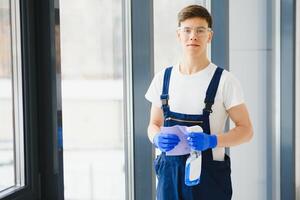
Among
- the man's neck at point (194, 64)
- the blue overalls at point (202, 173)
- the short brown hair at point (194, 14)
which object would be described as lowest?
the blue overalls at point (202, 173)

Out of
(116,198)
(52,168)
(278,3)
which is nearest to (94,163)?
(116,198)

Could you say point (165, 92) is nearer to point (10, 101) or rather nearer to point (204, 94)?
point (204, 94)

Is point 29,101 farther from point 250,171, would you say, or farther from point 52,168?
point 250,171

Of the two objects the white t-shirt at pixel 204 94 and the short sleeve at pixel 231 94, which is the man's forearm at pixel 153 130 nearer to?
the white t-shirt at pixel 204 94

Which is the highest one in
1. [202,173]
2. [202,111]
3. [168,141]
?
[202,111]

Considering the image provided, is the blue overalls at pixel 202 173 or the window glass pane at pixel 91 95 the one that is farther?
the window glass pane at pixel 91 95

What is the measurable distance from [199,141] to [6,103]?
3.06ft

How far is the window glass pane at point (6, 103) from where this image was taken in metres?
1.62

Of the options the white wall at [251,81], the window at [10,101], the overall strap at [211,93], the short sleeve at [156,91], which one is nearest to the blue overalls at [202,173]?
the overall strap at [211,93]

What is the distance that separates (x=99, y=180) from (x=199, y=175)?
Answer: 974 millimetres

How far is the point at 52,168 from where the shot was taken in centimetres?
173

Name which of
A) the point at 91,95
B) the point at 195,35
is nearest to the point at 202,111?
the point at 195,35

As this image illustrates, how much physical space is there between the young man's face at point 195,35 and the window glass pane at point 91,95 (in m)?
0.69

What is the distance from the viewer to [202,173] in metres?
1.39
